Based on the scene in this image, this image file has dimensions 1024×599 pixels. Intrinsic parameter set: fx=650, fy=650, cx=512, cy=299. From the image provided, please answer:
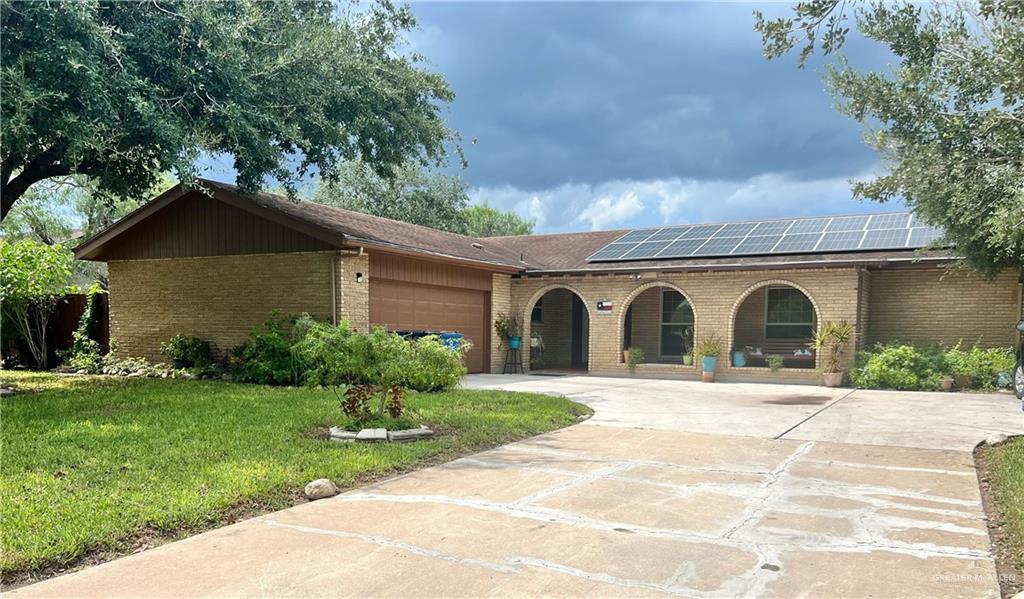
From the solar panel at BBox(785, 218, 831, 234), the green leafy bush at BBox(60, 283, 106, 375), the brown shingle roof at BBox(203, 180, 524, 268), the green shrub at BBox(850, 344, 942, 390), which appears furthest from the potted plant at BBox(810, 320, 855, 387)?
the green leafy bush at BBox(60, 283, 106, 375)

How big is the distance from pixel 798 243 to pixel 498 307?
8053 mm

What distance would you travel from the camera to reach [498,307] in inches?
720

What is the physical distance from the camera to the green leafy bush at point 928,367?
13.4m

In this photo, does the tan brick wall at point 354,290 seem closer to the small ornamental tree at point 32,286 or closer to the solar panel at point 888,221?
the small ornamental tree at point 32,286

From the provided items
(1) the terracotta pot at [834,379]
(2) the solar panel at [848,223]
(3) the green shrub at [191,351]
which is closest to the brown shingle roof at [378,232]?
(3) the green shrub at [191,351]

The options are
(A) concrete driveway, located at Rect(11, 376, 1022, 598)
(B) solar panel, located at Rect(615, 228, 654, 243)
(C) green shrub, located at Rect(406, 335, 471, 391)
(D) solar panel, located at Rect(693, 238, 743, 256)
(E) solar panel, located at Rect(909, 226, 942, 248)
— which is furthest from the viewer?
(B) solar panel, located at Rect(615, 228, 654, 243)

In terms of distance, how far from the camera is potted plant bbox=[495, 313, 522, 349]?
18.1 m

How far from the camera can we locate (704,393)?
1326 centimetres

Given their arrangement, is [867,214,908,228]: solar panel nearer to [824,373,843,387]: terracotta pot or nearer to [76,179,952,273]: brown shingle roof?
[76,179,952,273]: brown shingle roof

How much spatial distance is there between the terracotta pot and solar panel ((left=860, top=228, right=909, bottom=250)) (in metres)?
3.16

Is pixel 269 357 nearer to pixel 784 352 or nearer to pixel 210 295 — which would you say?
pixel 210 295

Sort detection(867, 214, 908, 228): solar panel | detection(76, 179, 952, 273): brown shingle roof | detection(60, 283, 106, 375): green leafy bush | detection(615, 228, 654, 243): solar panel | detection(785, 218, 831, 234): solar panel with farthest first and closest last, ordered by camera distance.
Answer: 1. detection(615, 228, 654, 243): solar panel
2. detection(785, 218, 831, 234): solar panel
3. detection(867, 214, 908, 228): solar panel
4. detection(60, 283, 106, 375): green leafy bush
5. detection(76, 179, 952, 273): brown shingle roof

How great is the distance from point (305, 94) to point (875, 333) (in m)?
14.0

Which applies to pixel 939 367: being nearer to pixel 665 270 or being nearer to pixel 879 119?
pixel 665 270
